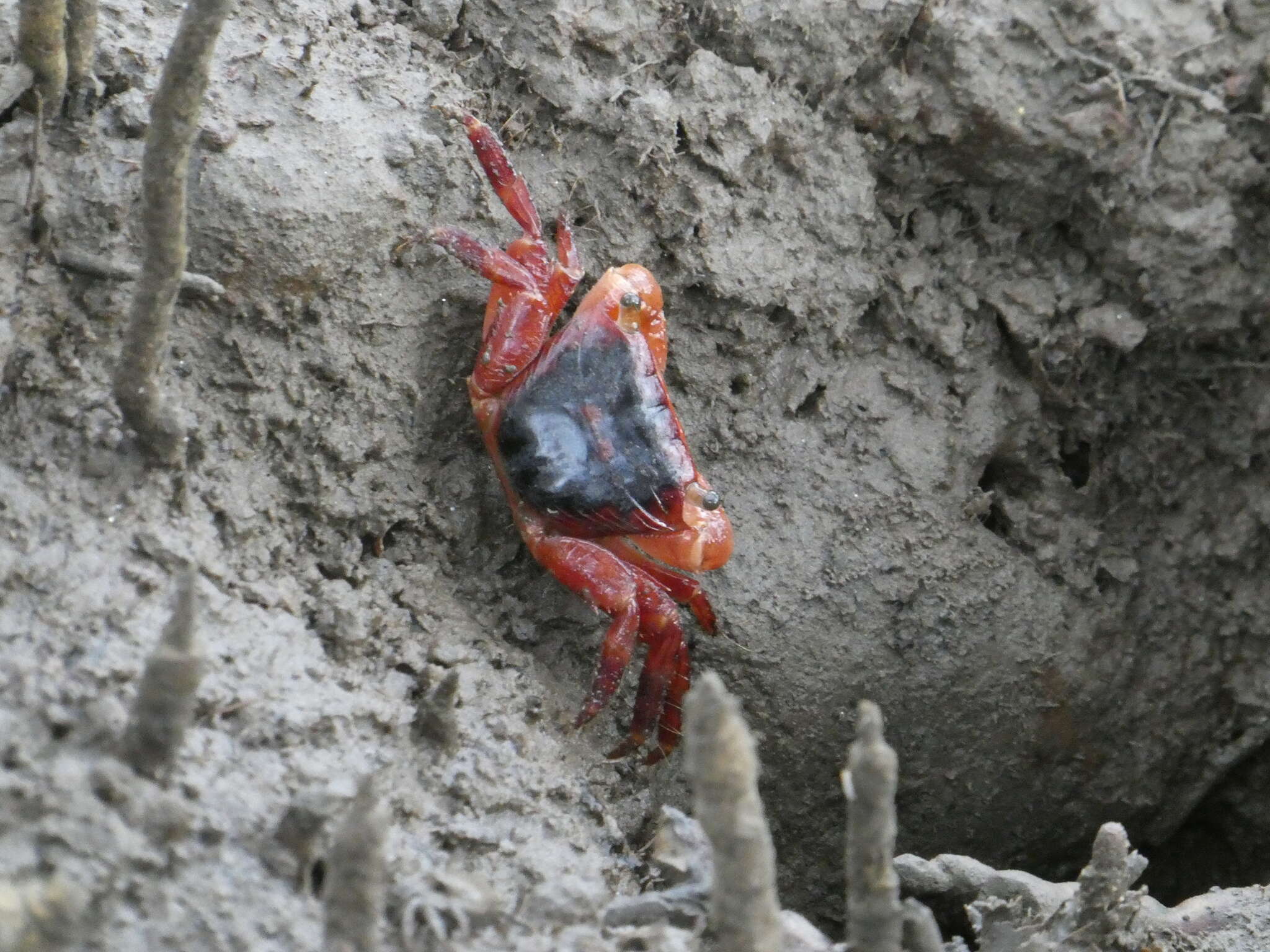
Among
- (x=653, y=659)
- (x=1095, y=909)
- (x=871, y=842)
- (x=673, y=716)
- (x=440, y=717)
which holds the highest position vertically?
(x=871, y=842)

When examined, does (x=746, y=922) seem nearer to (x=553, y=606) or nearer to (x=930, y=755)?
(x=553, y=606)

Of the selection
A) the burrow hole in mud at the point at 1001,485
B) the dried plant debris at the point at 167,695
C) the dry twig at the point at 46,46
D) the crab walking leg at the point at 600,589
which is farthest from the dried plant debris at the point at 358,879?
the burrow hole in mud at the point at 1001,485

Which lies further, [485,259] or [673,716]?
[673,716]

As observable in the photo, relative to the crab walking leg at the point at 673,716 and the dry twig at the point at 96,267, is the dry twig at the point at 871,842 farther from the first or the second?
the dry twig at the point at 96,267

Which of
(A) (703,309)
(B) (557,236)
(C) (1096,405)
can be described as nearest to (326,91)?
(B) (557,236)

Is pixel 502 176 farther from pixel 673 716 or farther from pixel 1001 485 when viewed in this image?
pixel 1001 485

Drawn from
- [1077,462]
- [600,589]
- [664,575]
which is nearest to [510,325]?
[600,589]
